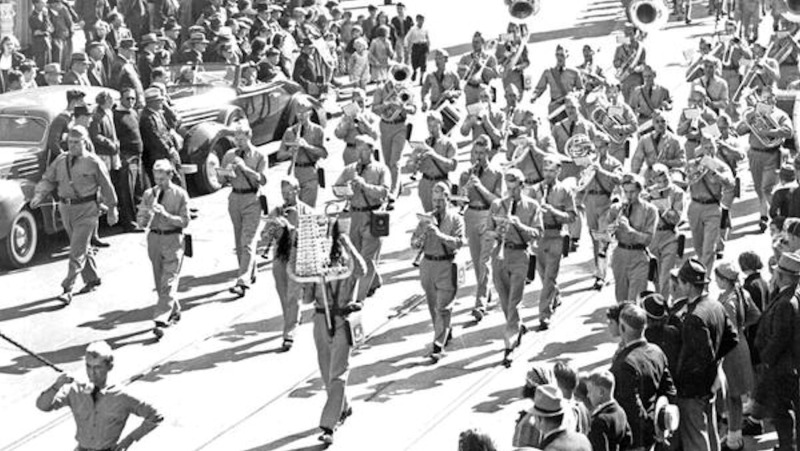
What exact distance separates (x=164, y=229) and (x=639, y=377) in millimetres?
7763

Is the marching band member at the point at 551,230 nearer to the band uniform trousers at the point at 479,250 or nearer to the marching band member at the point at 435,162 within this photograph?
the band uniform trousers at the point at 479,250

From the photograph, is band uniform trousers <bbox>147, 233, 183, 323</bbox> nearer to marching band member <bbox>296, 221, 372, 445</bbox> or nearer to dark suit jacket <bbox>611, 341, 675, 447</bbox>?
marching band member <bbox>296, 221, 372, 445</bbox>

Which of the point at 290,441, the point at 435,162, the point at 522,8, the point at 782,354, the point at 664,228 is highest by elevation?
the point at 522,8

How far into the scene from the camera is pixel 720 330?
1281cm

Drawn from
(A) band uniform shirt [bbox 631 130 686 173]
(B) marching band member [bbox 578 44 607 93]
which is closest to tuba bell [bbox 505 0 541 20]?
(B) marching band member [bbox 578 44 607 93]

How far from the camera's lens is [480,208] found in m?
18.6

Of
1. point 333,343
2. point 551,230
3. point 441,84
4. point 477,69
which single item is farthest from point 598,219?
point 477,69

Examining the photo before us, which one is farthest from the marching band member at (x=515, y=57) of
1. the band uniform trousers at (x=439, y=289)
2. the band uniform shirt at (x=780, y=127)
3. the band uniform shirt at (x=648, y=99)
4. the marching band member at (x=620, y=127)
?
the band uniform trousers at (x=439, y=289)

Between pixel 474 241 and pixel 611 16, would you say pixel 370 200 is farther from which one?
pixel 611 16

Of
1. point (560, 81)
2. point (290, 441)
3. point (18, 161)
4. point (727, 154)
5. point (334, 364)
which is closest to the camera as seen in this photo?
point (334, 364)

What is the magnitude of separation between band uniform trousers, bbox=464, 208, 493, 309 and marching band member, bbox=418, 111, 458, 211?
1.49 m

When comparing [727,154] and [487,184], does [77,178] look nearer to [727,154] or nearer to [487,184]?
[487,184]

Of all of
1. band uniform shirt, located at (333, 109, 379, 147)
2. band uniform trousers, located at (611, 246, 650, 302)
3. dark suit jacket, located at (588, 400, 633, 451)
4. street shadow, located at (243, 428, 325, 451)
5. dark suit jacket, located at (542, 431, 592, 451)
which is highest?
band uniform shirt, located at (333, 109, 379, 147)

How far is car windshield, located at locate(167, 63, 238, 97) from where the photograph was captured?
2458cm
